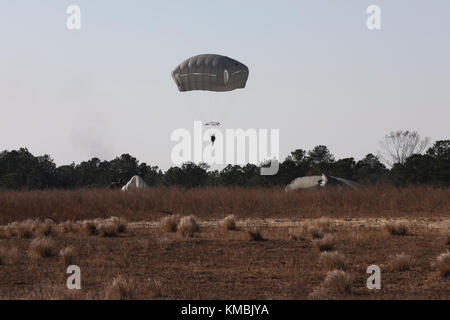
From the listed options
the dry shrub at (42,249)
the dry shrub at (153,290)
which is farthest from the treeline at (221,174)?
the dry shrub at (153,290)

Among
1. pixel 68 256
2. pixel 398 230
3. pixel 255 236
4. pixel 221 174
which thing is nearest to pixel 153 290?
pixel 68 256

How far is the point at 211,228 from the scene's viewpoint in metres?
27.3

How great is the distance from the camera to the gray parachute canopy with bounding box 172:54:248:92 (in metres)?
37.5

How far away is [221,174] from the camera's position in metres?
84.1

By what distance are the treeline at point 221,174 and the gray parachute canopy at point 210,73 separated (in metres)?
26.2

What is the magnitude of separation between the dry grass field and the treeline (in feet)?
85.9

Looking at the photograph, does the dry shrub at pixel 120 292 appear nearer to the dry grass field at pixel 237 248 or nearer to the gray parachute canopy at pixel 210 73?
the dry grass field at pixel 237 248

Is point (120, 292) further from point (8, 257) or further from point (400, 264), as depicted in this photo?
point (8, 257)

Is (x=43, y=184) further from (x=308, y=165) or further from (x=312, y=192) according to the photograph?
(x=312, y=192)

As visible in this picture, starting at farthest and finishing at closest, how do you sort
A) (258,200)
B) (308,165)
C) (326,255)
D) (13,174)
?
(308,165) → (13,174) → (258,200) → (326,255)

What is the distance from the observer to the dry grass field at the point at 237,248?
42.1 feet

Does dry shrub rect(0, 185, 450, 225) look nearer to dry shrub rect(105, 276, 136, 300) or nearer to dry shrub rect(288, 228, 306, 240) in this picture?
dry shrub rect(288, 228, 306, 240)
